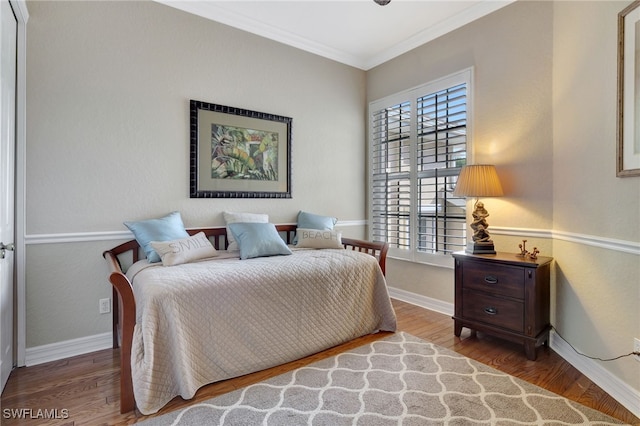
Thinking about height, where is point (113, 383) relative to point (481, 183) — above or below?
below

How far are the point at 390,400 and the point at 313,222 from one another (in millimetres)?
1899

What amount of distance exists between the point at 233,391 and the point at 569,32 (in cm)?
315

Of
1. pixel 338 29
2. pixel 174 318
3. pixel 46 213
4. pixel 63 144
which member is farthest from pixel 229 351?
pixel 338 29

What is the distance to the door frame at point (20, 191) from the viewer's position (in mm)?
2170

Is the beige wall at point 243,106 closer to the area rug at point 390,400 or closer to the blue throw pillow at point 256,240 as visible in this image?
the blue throw pillow at point 256,240

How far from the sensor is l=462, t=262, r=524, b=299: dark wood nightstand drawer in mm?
2340

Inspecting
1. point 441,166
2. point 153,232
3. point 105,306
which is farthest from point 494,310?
point 105,306

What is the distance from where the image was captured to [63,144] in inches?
92.3

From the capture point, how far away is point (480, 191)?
2619mm

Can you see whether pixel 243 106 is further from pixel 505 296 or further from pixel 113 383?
pixel 505 296

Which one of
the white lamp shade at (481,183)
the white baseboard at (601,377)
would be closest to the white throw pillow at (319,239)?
the white lamp shade at (481,183)

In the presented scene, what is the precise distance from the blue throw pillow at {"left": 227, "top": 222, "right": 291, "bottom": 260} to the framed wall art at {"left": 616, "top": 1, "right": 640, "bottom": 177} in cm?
221

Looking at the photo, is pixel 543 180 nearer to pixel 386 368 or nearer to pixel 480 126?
pixel 480 126

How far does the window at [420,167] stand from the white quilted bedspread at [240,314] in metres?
0.94
